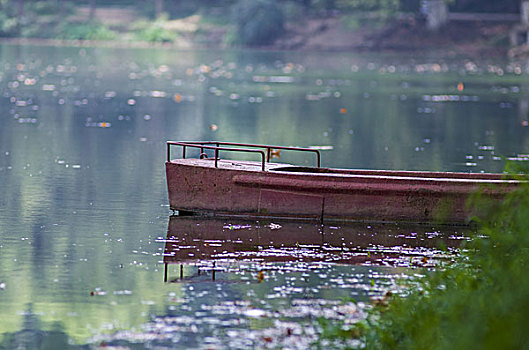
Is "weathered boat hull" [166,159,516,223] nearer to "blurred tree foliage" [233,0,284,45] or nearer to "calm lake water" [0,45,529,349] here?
"calm lake water" [0,45,529,349]

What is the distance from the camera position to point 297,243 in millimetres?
12281

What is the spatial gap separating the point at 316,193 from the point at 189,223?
62.9 inches

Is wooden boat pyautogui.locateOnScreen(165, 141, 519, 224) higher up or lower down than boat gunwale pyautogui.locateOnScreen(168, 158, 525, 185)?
lower down

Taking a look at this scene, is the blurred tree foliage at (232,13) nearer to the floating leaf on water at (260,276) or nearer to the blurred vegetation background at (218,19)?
the blurred vegetation background at (218,19)

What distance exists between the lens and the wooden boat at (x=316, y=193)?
43.1 feet

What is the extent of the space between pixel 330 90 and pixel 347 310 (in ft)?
107

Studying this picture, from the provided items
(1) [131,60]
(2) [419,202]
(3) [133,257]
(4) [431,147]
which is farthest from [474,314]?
(1) [131,60]

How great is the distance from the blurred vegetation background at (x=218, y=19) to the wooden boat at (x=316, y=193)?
69210 mm

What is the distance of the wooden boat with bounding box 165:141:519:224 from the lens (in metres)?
13.1

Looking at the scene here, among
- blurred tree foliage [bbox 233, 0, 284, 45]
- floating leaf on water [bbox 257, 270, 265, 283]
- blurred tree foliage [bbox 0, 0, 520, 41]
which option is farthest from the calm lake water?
blurred tree foliage [bbox 0, 0, 520, 41]

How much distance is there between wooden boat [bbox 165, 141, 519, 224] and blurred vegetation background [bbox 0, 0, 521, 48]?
227ft

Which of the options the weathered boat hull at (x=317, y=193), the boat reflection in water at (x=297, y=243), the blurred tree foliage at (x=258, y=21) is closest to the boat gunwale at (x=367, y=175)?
the weathered boat hull at (x=317, y=193)

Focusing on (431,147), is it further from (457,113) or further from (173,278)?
(173,278)

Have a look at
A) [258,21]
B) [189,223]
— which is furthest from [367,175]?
[258,21]
